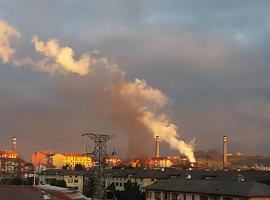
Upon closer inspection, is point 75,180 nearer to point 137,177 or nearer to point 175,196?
point 137,177

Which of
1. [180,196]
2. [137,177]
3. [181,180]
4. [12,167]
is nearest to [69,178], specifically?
[137,177]

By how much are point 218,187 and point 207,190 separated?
5.42 ft

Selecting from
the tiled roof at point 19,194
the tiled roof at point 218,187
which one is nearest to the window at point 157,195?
the tiled roof at point 218,187

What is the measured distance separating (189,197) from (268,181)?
55.1 ft

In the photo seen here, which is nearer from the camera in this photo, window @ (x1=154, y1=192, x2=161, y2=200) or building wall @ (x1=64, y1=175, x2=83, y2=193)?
window @ (x1=154, y1=192, x2=161, y2=200)

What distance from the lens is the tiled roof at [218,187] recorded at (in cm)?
5640

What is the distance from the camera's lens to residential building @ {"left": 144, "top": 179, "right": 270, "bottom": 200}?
56344 mm

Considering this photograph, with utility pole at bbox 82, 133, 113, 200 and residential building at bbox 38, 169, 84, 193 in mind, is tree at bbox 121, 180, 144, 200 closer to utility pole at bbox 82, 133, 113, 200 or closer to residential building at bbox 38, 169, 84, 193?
utility pole at bbox 82, 133, 113, 200

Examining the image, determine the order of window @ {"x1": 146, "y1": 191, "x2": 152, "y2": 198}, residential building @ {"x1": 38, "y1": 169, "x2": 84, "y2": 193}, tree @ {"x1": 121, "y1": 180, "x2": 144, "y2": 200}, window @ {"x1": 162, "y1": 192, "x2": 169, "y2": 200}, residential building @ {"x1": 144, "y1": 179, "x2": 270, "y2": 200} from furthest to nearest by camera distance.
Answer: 1. residential building @ {"x1": 38, "y1": 169, "x2": 84, "y2": 193}
2. tree @ {"x1": 121, "y1": 180, "x2": 144, "y2": 200}
3. window @ {"x1": 146, "y1": 191, "x2": 152, "y2": 198}
4. window @ {"x1": 162, "y1": 192, "x2": 169, "y2": 200}
5. residential building @ {"x1": 144, "y1": 179, "x2": 270, "y2": 200}

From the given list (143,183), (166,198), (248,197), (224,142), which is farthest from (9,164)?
(248,197)

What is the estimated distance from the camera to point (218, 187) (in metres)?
62.1

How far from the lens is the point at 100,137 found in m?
84.8

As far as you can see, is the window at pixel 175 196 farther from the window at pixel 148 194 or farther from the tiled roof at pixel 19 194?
the tiled roof at pixel 19 194

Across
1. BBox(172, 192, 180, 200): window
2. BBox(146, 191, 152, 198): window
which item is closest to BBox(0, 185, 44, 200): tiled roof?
BBox(172, 192, 180, 200): window
